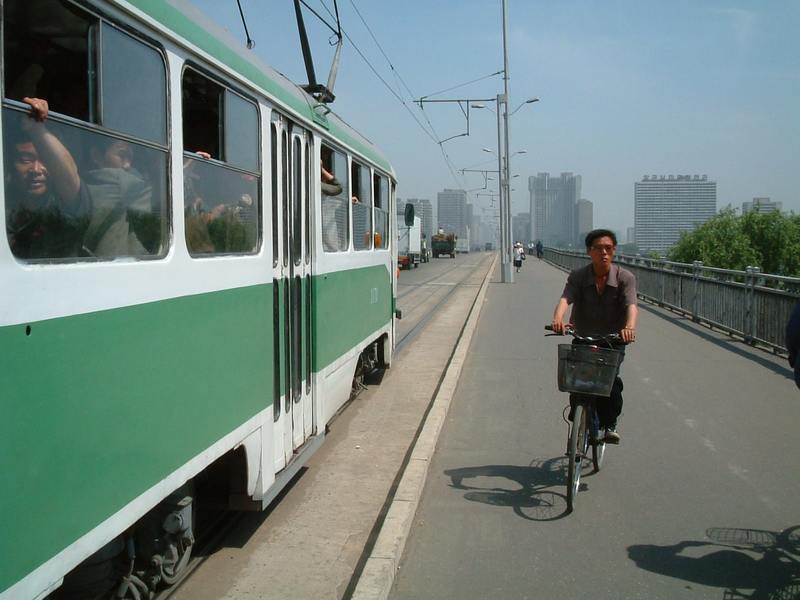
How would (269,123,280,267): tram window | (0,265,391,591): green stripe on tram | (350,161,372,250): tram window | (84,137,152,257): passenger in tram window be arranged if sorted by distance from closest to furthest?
(0,265,391,591): green stripe on tram < (84,137,152,257): passenger in tram window < (269,123,280,267): tram window < (350,161,372,250): tram window

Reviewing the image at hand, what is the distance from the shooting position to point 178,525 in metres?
3.83

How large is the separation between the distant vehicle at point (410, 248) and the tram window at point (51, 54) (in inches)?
1590

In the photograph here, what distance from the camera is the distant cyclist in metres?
5.72

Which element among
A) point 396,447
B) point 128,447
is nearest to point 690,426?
point 396,447

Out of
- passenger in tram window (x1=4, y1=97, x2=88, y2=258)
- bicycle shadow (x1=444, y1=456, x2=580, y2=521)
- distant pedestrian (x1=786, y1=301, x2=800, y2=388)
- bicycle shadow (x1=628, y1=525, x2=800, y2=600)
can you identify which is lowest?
bicycle shadow (x1=628, y1=525, x2=800, y2=600)

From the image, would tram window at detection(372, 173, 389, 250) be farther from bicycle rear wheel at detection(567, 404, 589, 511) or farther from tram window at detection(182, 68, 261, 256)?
tram window at detection(182, 68, 261, 256)

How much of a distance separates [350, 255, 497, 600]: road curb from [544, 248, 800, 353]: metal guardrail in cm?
590

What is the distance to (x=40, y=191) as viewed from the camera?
2.65 m

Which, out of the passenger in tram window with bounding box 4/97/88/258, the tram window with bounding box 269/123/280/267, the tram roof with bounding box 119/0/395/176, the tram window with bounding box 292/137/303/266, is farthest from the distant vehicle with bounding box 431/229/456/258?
the passenger in tram window with bounding box 4/97/88/258

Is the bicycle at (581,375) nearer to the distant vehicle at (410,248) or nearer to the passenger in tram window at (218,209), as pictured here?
the passenger in tram window at (218,209)

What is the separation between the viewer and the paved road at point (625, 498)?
4.42 metres

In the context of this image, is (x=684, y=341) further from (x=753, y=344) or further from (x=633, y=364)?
(x=633, y=364)

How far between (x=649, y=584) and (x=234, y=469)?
2.36 metres

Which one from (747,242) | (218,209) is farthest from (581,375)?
(747,242)
